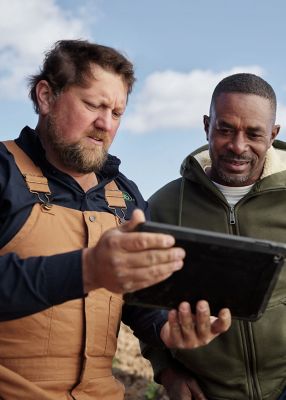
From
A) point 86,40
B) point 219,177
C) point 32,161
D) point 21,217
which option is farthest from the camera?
point 219,177

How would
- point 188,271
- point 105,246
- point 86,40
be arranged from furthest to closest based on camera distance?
point 86,40 < point 188,271 < point 105,246

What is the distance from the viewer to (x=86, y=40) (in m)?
3.74

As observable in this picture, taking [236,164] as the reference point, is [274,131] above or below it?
above

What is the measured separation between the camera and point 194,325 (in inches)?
107

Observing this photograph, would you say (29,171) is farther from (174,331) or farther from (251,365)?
(251,365)

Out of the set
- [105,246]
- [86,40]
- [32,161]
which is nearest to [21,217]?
[32,161]

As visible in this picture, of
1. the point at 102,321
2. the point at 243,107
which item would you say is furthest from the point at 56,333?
the point at 243,107

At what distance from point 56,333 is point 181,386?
1271 millimetres

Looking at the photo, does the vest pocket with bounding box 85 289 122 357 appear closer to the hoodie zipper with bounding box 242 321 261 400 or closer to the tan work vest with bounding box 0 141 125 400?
the tan work vest with bounding box 0 141 125 400

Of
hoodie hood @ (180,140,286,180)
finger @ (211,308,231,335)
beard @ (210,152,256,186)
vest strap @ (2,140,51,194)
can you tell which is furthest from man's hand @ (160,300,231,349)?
hoodie hood @ (180,140,286,180)

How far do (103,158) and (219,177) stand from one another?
978 mm

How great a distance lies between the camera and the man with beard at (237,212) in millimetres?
3766

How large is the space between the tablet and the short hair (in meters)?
1.89

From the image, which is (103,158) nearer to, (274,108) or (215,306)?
(215,306)
